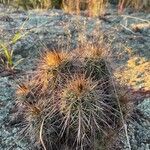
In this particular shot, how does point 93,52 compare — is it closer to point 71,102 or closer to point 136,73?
point 71,102

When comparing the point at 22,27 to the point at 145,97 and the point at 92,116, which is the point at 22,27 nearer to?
the point at 145,97

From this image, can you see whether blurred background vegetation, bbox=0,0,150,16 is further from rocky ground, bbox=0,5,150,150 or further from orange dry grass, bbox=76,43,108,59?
orange dry grass, bbox=76,43,108,59

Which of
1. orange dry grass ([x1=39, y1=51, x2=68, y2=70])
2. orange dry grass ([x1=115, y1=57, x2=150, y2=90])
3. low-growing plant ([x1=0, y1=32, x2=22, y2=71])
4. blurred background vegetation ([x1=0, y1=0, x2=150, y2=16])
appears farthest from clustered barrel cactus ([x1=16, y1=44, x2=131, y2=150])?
blurred background vegetation ([x1=0, y1=0, x2=150, y2=16])

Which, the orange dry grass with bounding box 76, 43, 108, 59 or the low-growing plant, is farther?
the low-growing plant

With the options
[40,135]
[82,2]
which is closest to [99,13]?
[82,2]

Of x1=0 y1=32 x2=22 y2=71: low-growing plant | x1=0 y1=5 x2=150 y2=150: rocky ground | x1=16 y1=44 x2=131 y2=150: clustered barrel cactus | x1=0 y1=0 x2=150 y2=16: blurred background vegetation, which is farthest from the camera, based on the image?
x1=0 y1=0 x2=150 y2=16: blurred background vegetation

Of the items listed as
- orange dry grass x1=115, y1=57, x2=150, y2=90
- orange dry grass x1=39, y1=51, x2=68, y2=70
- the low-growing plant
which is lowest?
orange dry grass x1=115, y1=57, x2=150, y2=90

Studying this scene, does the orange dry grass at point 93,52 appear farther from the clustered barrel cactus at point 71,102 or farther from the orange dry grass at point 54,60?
the orange dry grass at point 54,60
